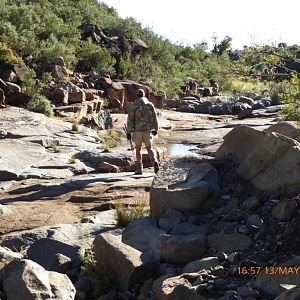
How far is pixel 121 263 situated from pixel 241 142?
2.46 m

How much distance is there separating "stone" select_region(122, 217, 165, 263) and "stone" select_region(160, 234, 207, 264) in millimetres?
121

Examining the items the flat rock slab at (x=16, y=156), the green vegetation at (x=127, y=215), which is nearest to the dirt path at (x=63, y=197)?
the flat rock slab at (x=16, y=156)

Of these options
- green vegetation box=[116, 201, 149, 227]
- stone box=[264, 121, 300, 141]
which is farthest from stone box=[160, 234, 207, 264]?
stone box=[264, 121, 300, 141]

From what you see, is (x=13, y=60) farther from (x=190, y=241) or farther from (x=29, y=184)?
(x=190, y=241)

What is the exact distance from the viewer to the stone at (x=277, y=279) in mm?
3740

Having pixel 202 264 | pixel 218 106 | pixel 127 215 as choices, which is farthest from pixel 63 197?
pixel 218 106

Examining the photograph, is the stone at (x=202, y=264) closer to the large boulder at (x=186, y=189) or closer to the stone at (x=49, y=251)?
the large boulder at (x=186, y=189)

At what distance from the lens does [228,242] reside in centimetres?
475

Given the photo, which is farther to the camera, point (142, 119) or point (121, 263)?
point (142, 119)

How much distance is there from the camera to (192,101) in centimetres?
2992

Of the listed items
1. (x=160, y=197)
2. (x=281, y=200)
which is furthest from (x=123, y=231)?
(x=281, y=200)

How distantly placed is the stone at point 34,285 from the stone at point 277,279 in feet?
5.18

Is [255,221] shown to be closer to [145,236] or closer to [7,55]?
[145,236]

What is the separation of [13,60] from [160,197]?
15.1 metres
